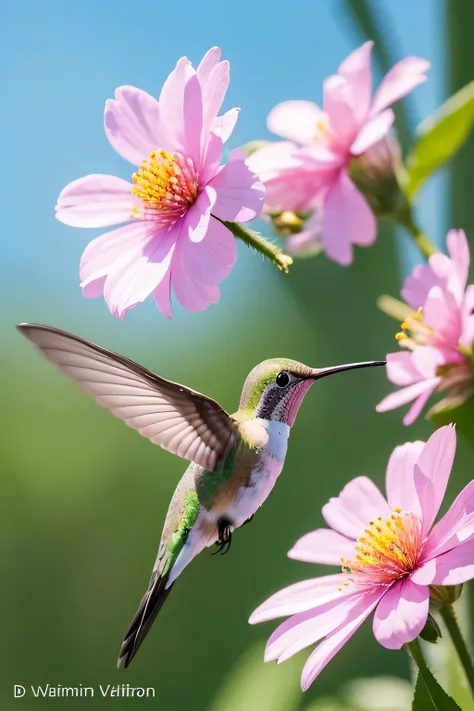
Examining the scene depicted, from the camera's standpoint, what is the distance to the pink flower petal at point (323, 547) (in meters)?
0.45

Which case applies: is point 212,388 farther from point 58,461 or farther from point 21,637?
point 21,637

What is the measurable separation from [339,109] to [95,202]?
16cm

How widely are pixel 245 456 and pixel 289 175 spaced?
193 millimetres

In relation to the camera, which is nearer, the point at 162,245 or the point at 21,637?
the point at 162,245

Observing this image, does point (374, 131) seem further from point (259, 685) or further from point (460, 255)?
point (259, 685)

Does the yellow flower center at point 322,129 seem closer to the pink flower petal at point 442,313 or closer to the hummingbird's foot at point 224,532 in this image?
the pink flower petal at point 442,313

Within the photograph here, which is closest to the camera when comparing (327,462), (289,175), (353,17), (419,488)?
(419,488)

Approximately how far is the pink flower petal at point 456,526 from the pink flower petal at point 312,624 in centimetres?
5

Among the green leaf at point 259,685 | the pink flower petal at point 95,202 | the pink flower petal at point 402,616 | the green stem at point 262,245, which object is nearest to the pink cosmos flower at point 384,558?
the pink flower petal at point 402,616

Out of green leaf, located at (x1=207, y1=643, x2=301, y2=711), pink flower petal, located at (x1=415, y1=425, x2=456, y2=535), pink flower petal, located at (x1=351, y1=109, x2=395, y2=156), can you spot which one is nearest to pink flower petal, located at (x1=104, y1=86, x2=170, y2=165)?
pink flower petal, located at (x1=351, y1=109, x2=395, y2=156)

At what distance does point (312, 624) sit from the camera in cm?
39

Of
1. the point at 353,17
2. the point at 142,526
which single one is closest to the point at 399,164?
the point at 353,17

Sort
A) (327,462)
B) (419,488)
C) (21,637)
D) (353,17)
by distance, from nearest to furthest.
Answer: (419,488), (353,17), (327,462), (21,637)

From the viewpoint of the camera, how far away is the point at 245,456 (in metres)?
0.42
